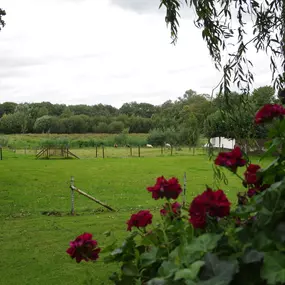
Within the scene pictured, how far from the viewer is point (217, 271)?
3.47 ft

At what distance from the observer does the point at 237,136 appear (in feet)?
9.56

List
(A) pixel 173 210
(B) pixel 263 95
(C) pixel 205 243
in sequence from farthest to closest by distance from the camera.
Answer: (B) pixel 263 95 → (A) pixel 173 210 → (C) pixel 205 243

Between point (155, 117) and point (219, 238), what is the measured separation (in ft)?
190

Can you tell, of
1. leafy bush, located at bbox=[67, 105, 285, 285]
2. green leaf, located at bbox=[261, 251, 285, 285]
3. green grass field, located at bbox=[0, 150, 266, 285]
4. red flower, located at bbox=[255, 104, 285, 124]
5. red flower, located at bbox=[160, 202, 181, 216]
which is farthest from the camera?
green grass field, located at bbox=[0, 150, 266, 285]

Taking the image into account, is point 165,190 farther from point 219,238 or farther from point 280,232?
point 280,232

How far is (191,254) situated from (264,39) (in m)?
2.38

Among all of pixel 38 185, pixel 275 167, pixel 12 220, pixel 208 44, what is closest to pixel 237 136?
pixel 208 44

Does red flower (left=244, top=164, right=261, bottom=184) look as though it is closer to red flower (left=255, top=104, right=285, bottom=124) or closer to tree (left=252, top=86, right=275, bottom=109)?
red flower (left=255, top=104, right=285, bottom=124)

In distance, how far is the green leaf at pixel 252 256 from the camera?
1.07 meters

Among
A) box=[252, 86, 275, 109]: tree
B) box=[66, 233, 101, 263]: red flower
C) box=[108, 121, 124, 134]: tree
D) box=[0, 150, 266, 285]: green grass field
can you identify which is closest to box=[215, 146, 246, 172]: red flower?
box=[66, 233, 101, 263]: red flower

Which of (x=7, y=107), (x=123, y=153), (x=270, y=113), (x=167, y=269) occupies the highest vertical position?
(x=7, y=107)

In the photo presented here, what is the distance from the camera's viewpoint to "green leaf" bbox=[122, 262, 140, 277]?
4.95ft

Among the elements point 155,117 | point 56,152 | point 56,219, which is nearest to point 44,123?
point 155,117

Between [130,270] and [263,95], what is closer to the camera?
[130,270]
